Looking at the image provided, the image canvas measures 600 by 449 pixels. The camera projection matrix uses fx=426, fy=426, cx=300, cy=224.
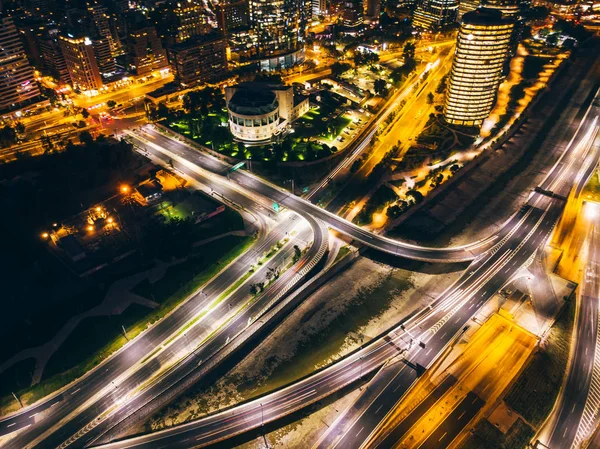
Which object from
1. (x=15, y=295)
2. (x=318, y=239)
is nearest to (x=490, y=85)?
(x=318, y=239)

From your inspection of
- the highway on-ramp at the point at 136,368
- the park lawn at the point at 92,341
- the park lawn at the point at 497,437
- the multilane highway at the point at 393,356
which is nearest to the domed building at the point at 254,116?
the highway on-ramp at the point at 136,368

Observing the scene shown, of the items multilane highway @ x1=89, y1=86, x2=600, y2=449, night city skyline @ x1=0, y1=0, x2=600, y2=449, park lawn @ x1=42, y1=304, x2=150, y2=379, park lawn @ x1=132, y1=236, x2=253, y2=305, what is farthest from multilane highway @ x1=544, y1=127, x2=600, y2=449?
park lawn @ x1=42, y1=304, x2=150, y2=379

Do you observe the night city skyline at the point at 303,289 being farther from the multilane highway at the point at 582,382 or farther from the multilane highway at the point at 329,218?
the multilane highway at the point at 329,218

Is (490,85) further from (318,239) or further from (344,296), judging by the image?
(344,296)

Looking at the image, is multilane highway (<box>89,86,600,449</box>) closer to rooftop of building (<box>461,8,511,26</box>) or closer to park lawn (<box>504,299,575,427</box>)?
park lawn (<box>504,299,575,427</box>)

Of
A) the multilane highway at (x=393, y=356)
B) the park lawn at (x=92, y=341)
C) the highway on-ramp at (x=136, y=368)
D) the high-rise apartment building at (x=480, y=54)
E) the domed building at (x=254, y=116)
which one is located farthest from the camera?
the domed building at (x=254, y=116)

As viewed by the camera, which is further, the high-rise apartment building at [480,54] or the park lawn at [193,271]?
the high-rise apartment building at [480,54]

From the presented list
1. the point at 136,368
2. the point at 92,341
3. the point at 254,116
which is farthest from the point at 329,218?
the point at 92,341
